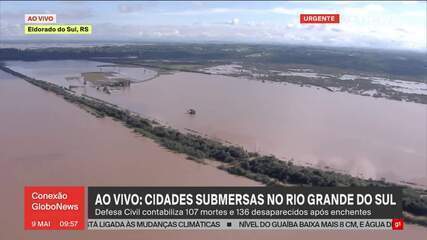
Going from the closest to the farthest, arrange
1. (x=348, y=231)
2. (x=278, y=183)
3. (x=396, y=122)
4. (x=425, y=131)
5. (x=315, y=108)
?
(x=348, y=231) → (x=278, y=183) → (x=425, y=131) → (x=396, y=122) → (x=315, y=108)

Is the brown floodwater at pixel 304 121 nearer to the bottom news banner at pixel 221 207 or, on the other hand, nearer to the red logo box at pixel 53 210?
the bottom news banner at pixel 221 207

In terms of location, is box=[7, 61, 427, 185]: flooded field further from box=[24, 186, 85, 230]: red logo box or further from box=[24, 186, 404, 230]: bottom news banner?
box=[24, 186, 85, 230]: red logo box

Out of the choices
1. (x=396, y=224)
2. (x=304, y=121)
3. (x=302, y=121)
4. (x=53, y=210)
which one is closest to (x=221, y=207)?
(x=53, y=210)

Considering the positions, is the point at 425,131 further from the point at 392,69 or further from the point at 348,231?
the point at 392,69

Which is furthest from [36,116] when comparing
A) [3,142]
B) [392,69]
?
[392,69]

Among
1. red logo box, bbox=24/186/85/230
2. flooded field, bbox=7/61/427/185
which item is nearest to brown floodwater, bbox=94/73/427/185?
flooded field, bbox=7/61/427/185
